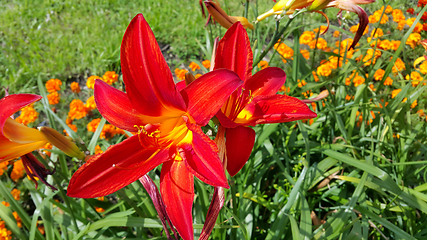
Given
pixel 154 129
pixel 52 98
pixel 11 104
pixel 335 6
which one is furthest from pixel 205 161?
pixel 52 98

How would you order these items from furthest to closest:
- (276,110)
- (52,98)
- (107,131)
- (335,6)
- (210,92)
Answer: (52,98)
(107,131)
(335,6)
(276,110)
(210,92)

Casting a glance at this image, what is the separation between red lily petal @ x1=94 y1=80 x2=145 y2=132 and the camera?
756 mm

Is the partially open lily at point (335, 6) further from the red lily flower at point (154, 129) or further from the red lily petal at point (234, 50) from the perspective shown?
the red lily flower at point (154, 129)

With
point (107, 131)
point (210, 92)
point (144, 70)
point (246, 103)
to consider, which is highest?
point (144, 70)

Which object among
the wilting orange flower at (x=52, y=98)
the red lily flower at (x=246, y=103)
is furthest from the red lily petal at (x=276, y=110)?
the wilting orange flower at (x=52, y=98)

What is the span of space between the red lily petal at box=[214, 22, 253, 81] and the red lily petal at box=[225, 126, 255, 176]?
0.65ft

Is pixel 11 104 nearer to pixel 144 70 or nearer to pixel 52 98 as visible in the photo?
pixel 144 70

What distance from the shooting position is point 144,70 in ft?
2.36

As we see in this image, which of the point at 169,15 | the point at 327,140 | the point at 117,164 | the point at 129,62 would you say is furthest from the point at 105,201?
the point at 169,15

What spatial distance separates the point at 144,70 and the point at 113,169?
10.9 inches

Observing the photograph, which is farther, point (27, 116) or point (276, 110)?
point (27, 116)

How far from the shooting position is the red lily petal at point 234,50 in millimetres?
792

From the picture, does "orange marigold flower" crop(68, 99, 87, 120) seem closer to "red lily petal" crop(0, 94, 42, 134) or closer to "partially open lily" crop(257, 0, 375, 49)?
"red lily petal" crop(0, 94, 42, 134)

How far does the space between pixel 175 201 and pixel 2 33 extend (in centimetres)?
466
